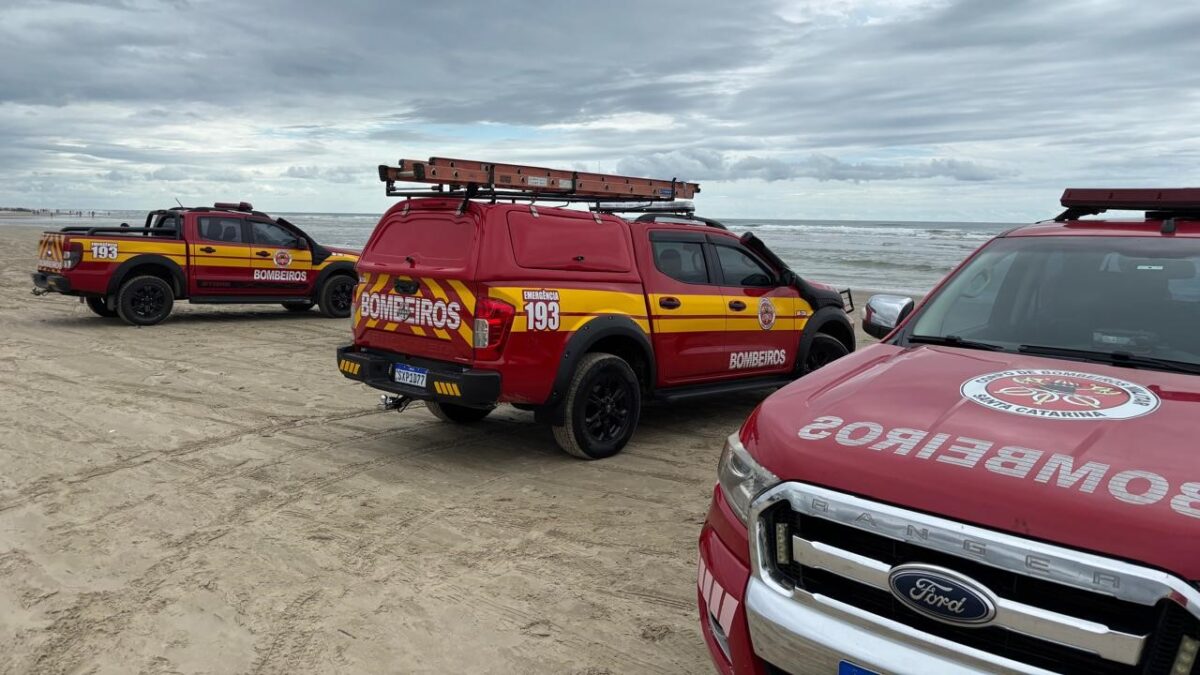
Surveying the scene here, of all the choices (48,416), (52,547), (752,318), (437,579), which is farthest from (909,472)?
(48,416)

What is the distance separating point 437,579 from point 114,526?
6.35 ft

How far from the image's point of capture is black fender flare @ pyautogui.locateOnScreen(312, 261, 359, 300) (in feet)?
45.5

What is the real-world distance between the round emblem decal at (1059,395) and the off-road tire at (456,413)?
471 cm

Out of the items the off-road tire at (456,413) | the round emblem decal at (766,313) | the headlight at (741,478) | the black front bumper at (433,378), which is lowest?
the off-road tire at (456,413)

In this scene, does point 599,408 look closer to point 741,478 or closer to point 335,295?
point 741,478

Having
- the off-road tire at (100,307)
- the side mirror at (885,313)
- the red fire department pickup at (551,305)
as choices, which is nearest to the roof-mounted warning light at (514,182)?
the red fire department pickup at (551,305)

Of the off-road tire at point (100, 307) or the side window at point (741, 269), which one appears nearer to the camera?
the side window at point (741, 269)

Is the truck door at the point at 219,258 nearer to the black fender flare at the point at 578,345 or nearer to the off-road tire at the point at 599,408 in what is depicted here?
the off-road tire at the point at 599,408

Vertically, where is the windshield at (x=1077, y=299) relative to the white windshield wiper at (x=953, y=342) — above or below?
above

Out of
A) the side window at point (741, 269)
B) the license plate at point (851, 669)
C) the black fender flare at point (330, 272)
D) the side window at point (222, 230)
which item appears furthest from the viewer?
the black fender flare at point (330, 272)

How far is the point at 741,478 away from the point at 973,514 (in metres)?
0.71

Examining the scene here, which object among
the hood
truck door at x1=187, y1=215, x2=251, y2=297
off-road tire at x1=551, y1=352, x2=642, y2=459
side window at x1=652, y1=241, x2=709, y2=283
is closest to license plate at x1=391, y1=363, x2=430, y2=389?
off-road tire at x1=551, y1=352, x2=642, y2=459

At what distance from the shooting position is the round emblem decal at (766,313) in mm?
7133

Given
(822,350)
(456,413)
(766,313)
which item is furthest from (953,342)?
(822,350)
